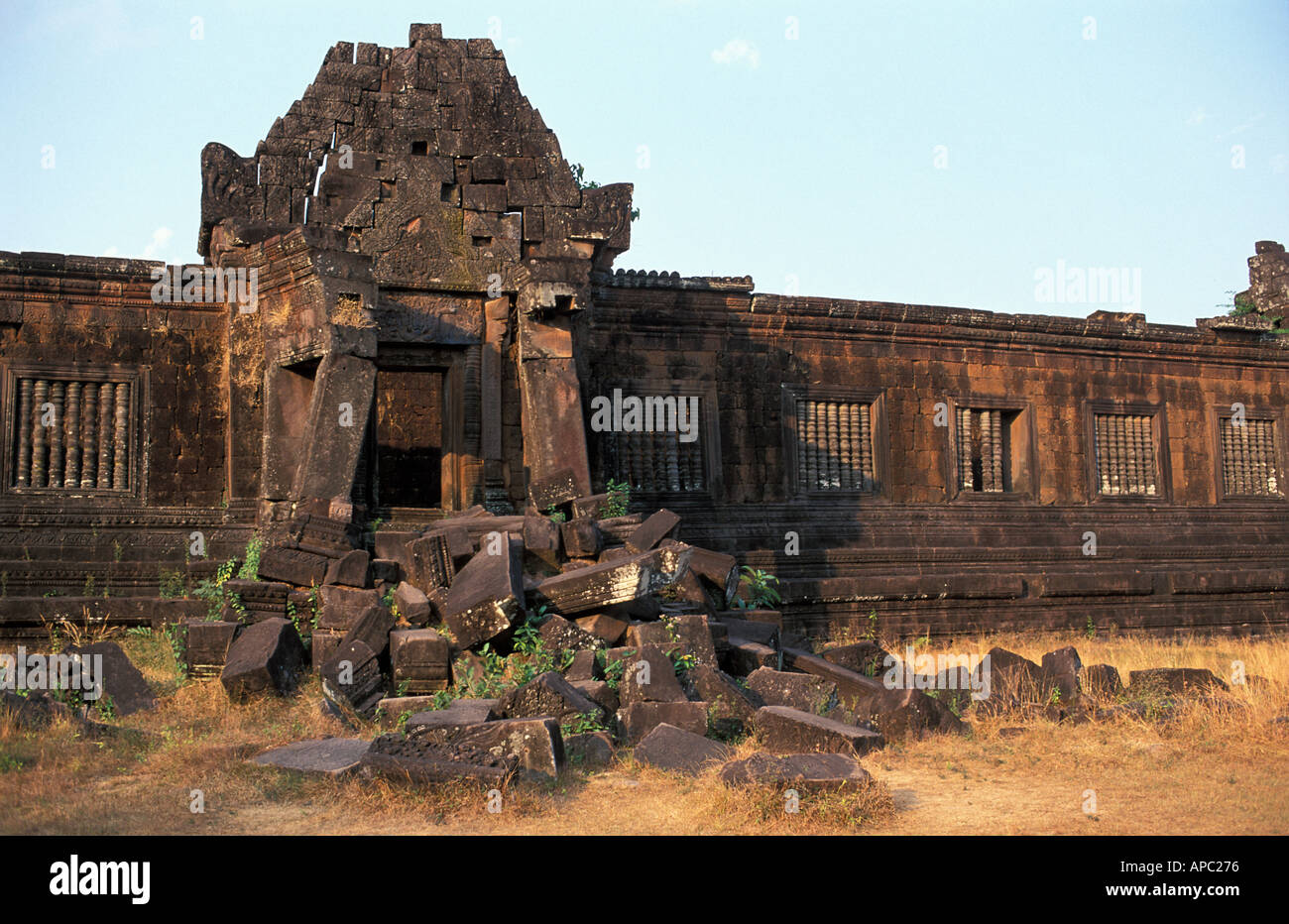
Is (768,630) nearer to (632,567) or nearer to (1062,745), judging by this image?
(632,567)

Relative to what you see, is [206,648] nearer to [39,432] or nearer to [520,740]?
[520,740]

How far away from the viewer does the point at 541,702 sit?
682 cm

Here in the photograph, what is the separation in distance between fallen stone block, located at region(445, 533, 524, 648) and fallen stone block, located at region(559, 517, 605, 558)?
1166mm

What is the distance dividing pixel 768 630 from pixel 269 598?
3.78 metres

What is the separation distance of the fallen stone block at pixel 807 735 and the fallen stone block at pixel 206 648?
3.72 metres

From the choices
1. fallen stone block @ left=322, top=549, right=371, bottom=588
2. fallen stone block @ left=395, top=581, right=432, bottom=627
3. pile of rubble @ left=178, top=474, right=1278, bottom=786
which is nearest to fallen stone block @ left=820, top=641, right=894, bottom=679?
pile of rubble @ left=178, top=474, right=1278, bottom=786

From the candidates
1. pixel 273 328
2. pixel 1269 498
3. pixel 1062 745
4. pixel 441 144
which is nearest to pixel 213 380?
pixel 273 328

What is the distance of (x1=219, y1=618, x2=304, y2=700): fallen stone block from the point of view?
7.58 metres

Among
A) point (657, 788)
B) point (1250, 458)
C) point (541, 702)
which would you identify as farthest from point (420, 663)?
point (1250, 458)

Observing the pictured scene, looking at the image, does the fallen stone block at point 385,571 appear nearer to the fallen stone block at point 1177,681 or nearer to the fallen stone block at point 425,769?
the fallen stone block at point 425,769

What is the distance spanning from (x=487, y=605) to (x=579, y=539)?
1.70 metres

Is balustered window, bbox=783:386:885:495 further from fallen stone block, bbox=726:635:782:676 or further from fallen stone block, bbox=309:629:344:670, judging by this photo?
fallen stone block, bbox=309:629:344:670

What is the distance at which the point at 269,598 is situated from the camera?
888 cm

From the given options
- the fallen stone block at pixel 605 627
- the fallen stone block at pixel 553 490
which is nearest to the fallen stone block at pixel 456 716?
the fallen stone block at pixel 605 627
